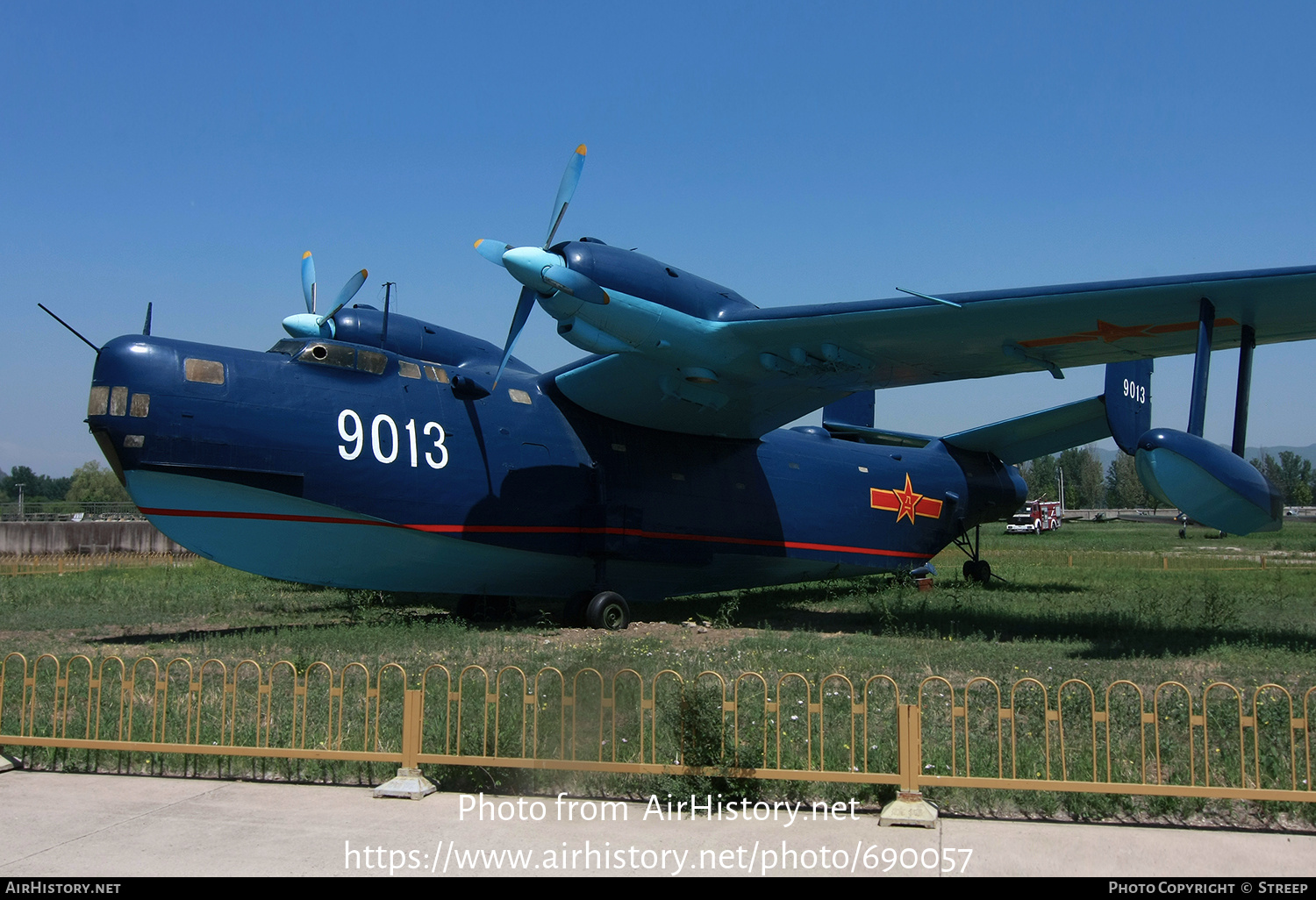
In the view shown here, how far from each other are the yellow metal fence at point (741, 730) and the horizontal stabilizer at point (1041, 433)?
992 centimetres

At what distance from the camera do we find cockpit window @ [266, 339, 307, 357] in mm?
12953

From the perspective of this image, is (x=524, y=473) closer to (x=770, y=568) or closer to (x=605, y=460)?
(x=605, y=460)

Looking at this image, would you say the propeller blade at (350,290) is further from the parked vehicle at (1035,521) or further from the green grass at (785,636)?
the parked vehicle at (1035,521)

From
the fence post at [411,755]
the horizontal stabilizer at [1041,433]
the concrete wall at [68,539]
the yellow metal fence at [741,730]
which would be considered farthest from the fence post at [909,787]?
the concrete wall at [68,539]

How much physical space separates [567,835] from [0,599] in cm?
1827

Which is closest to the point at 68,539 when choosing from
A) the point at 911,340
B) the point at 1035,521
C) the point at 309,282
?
the point at 309,282

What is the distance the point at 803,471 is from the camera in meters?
18.5

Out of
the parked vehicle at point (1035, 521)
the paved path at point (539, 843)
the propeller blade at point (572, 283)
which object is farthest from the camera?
the parked vehicle at point (1035, 521)

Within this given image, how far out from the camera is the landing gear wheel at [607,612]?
1466cm

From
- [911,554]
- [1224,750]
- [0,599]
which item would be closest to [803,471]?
[911,554]

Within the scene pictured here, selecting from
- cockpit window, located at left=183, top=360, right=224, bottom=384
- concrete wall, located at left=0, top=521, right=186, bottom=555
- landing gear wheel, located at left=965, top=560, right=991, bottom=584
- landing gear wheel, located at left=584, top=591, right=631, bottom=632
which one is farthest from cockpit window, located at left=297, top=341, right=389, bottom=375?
concrete wall, located at left=0, top=521, right=186, bottom=555

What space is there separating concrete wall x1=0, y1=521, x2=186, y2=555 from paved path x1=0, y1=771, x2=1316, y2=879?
3786cm

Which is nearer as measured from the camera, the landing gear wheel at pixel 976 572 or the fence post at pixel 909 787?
the fence post at pixel 909 787

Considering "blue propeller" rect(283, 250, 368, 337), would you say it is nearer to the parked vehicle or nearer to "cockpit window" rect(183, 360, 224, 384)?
"cockpit window" rect(183, 360, 224, 384)
